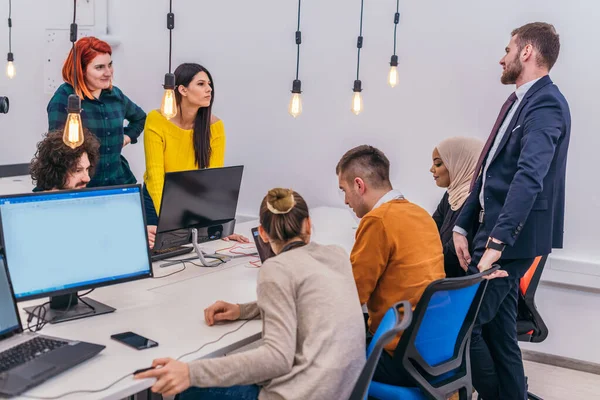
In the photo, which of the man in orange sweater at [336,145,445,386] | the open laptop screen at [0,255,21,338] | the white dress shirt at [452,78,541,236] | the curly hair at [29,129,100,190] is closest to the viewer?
the open laptop screen at [0,255,21,338]

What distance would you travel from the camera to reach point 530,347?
3.80 meters

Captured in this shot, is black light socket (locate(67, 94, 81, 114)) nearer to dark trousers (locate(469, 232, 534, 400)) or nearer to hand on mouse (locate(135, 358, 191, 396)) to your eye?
hand on mouse (locate(135, 358, 191, 396))

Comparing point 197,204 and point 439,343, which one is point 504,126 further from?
point 197,204

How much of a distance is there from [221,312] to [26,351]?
605 mm

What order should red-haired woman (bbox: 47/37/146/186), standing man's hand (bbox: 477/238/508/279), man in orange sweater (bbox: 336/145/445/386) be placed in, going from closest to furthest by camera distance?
man in orange sweater (bbox: 336/145/445/386) < standing man's hand (bbox: 477/238/508/279) < red-haired woman (bbox: 47/37/146/186)

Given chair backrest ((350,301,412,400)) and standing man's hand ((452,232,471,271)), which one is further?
standing man's hand ((452,232,471,271))

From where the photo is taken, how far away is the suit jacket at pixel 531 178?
246 cm

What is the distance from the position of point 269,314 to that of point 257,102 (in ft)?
9.23

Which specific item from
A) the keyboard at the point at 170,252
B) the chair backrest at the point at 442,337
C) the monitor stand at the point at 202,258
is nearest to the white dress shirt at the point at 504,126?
the chair backrest at the point at 442,337

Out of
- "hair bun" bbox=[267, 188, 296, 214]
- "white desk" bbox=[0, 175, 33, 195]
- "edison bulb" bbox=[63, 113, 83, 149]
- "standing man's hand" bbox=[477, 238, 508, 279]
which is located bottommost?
"white desk" bbox=[0, 175, 33, 195]

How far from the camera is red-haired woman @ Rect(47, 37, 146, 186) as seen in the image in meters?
3.26

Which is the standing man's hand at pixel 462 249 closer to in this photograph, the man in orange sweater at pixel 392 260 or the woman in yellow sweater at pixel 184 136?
the man in orange sweater at pixel 392 260

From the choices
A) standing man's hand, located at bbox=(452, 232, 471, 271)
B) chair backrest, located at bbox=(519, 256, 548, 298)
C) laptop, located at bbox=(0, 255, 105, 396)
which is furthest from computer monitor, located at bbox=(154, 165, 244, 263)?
chair backrest, located at bbox=(519, 256, 548, 298)

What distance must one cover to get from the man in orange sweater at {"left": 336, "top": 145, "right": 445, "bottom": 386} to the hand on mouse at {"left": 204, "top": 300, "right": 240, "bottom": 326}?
412 millimetres
